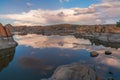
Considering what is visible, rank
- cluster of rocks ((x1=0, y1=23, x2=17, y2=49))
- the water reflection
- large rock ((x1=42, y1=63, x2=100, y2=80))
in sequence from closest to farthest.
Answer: large rock ((x1=42, y1=63, x2=100, y2=80)) → cluster of rocks ((x1=0, y1=23, x2=17, y2=49)) → the water reflection

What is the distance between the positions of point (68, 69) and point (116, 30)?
139m

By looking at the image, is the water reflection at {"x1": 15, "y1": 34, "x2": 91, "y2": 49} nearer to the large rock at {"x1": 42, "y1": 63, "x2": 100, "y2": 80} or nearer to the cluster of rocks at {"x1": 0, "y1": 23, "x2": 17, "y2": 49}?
the cluster of rocks at {"x1": 0, "y1": 23, "x2": 17, "y2": 49}

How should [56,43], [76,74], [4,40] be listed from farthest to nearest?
[56,43]
[4,40]
[76,74]

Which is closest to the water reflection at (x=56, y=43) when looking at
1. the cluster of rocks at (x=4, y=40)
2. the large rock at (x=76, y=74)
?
the cluster of rocks at (x=4, y=40)

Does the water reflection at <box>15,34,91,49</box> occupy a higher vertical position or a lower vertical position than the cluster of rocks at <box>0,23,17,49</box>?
lower

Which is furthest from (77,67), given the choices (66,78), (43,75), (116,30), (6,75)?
(116,30)

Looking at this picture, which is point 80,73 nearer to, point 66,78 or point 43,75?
point 66,78

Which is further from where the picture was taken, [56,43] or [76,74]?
[56,43]

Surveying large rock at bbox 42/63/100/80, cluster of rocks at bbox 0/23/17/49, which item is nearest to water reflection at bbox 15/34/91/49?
cluster of rocks at bbox 0/23/17/49

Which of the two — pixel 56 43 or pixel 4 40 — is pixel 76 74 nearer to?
pixel 4 40

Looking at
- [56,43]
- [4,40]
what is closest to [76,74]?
[4,40]

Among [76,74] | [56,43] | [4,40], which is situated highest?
[76,74]

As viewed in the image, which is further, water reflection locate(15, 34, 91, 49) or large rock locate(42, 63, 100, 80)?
water reflection locate(15, 34, 91, 49)

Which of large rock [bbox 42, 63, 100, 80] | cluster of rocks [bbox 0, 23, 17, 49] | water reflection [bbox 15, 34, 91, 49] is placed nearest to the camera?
large rock [bbox 42, 63, 100, 80]
